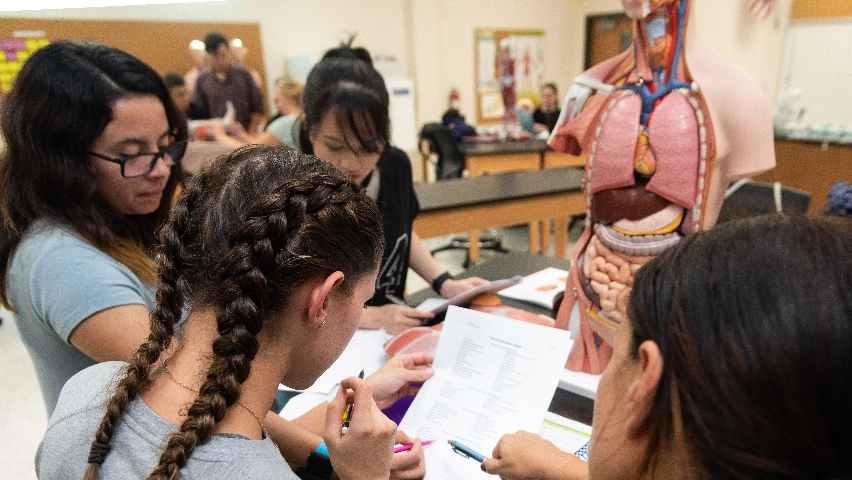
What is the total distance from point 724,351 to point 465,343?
61 cm

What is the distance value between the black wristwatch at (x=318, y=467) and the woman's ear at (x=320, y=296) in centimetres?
33

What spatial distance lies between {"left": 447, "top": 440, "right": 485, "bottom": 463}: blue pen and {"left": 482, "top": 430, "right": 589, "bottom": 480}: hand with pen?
0.07 feet

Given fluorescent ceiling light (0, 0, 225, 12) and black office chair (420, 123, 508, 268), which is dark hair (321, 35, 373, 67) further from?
fluorescent ceiling light (0, 0, 225, 12)

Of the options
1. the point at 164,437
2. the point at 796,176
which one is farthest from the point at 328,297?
the point at 796,176

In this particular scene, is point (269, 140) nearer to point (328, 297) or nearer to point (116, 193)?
point (116, 193)

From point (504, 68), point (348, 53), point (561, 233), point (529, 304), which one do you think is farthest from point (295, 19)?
point (529, 304)

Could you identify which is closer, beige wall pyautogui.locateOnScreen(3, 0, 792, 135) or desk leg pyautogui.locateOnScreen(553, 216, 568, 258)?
desk leg pyautogui.locateOnScreen(553, 216, 568, 258)

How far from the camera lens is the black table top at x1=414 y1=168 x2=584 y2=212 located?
2.35m

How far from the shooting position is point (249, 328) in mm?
590

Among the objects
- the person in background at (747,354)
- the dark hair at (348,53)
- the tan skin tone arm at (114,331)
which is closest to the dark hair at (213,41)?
the dark hair at (348,53)

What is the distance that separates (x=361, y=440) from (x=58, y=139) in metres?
0.75

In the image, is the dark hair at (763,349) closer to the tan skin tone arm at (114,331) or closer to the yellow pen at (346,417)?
the yellow pen at (346,417)

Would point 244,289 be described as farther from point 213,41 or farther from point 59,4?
point 59,4

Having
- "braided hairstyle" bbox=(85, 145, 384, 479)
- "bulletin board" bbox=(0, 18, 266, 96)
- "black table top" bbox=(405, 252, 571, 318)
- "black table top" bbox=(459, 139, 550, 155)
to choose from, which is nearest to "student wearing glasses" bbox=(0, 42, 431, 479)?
"braided hairstyle" bbox=(85, 145, 384, 479)
